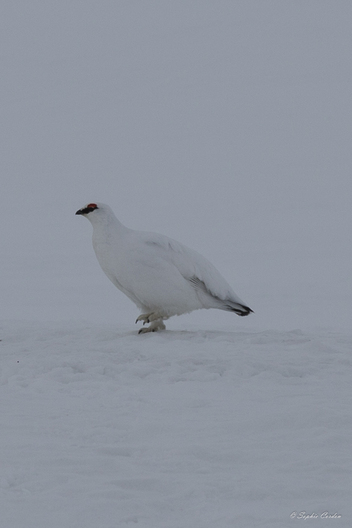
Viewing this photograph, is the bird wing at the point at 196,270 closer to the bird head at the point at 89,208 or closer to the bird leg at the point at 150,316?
the bird leg at the point at 150,316

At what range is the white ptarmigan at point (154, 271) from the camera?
24.0ft

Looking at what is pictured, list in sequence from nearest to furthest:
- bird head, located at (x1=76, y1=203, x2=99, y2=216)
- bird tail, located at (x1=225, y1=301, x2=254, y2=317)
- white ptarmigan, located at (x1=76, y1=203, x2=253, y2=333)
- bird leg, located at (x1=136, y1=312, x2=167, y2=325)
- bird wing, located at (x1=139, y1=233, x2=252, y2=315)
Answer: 1. white ptarmigan, located at (x1=76, y1=203, x2=253, y2=333)
2. bird wing, located at (x1=139, y1=233, x2=252, y2=315)
3. bird leg, located at (x1=136, y1=312, x2=167, y2=325)
4. bird head, located at (x1=76, y1=203, x2=99, y2=216)
5. bird tail, located at (x1=225, y1=301, x2=254, y2=317)

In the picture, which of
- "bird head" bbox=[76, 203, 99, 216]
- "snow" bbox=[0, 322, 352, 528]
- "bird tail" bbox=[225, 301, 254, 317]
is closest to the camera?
"snow" bbox=[0, 322, 352, 528]

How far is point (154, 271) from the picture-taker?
731cm

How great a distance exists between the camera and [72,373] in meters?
5.57

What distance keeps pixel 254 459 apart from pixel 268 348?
9.30 ft

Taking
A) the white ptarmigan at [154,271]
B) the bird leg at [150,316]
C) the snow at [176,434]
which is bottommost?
the snow at [176,434]

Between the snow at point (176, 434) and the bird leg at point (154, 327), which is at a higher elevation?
the bird leg at point (154, 327)

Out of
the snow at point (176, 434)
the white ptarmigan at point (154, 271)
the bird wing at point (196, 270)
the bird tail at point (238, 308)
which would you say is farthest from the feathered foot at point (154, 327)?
the snow at point (176, 434)

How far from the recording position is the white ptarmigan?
288 inches

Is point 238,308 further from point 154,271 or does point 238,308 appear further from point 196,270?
point 154,271

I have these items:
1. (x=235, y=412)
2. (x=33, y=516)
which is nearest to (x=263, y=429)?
(x=235, y=412)

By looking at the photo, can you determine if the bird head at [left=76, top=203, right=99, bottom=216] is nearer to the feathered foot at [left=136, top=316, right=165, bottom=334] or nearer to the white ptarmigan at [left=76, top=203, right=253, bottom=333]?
the white ptarmigan at [left=76, top=203, right=253, bottom=333]

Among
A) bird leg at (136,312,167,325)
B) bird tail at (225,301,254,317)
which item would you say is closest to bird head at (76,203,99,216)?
bird leg at (136,312,167,325)
